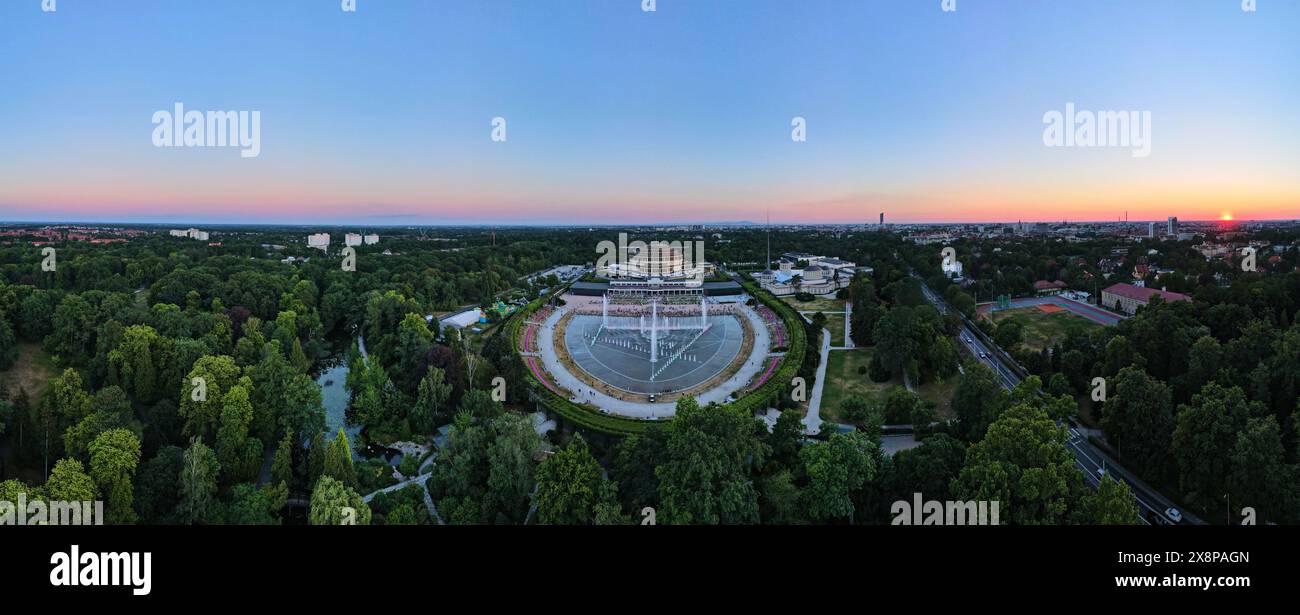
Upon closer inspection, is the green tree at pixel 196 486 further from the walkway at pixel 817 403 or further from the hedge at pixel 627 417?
the walkway at pixel 817 403

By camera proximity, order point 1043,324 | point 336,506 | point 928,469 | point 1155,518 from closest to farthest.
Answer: point 336,506 → point 928,469 → point 1155,518 → point 1043,324

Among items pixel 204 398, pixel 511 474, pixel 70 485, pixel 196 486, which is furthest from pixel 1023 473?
pixel 204 398

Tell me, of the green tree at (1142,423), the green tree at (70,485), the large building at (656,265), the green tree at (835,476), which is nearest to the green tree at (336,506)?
the green tree at (70,485)

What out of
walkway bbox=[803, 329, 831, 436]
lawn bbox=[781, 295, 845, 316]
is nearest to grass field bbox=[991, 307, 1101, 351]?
lawn bbox=[781, 295, 845, 316]

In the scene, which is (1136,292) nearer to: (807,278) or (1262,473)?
(807,278)

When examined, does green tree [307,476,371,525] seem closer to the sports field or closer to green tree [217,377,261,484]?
green tree [217,377,261,484]
